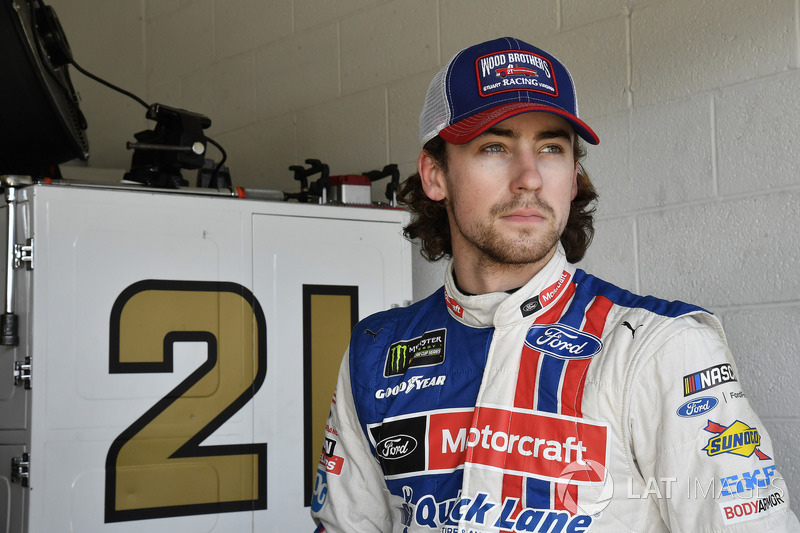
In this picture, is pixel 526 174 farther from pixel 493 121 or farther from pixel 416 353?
pixel 416 353

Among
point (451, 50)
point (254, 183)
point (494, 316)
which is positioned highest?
point (451, 50)

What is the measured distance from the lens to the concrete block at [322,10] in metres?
2.94

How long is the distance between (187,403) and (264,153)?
135 centimetres

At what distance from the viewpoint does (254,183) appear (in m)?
3.37

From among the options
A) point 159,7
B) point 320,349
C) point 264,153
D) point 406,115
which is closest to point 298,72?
point 264,153

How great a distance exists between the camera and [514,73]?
1330 mm

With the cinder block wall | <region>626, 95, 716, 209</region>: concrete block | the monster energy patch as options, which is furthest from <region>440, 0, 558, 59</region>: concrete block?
the monster energy patch

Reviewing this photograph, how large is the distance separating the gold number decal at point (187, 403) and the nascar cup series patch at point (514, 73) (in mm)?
1109

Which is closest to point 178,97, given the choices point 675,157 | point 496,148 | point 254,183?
point 254,183

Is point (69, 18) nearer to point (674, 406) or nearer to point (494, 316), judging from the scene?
point (494, 316)

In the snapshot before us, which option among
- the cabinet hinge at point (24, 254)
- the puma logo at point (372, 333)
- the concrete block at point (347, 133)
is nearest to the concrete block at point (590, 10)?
the concrete block at point (347, 133)

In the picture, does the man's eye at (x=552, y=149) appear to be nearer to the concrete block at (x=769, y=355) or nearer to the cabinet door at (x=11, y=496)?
the concrete block at (x=769, y=355)

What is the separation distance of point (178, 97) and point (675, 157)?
2.33 m

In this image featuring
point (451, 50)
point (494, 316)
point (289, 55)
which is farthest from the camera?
point (289, 55)
